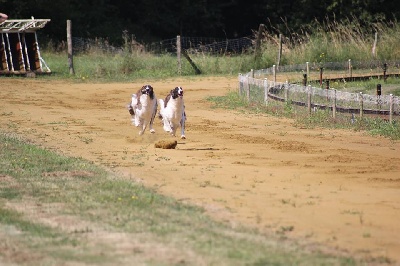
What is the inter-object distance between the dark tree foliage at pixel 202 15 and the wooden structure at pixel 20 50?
14874 mm

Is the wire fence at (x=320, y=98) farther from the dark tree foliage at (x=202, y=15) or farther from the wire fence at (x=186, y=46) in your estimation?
the dark tree foliage at (x=202, y=15)

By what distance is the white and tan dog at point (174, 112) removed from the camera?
19938 millimetres

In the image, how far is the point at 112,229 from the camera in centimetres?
1076

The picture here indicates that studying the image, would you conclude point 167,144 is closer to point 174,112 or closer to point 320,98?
point 174,112

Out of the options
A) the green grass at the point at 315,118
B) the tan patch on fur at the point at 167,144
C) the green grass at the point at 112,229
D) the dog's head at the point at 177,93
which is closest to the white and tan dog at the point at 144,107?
the dog's head at the point at 177,93

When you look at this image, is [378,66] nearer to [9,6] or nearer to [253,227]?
[9,6]

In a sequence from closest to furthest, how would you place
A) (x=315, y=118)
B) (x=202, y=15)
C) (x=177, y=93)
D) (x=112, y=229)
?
(x=112, y=229) < (x=177, y=93) < (x=315, y=118) < (x=202, y=15)

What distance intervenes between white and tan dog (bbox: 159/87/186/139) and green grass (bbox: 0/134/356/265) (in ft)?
16.8

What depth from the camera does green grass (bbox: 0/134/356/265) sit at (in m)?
9.44

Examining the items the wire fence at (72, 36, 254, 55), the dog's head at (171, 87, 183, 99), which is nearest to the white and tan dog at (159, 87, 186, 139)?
the dog's head at (171, 87, 183, 99)

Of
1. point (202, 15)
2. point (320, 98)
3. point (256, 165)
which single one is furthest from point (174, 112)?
point (202, 15)

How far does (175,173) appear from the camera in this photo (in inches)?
609

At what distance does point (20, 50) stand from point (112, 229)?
29.0 metres

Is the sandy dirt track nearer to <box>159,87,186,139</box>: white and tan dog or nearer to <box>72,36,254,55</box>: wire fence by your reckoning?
<box>159,87,186,139</box>: white and tan dog
